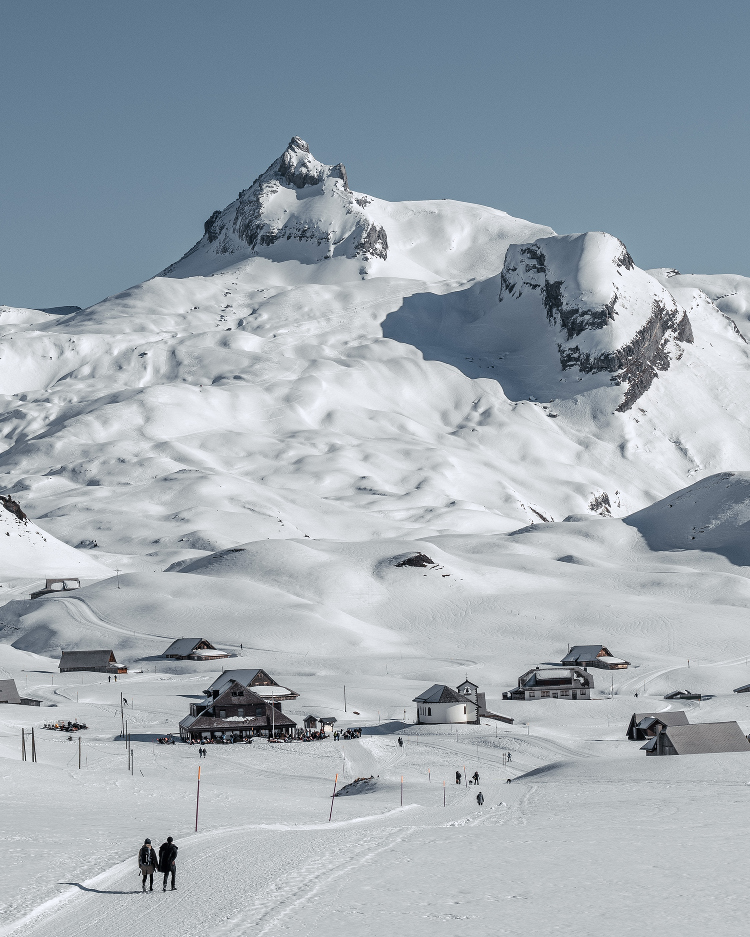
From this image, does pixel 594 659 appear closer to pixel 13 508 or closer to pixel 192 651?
pixel 192 651

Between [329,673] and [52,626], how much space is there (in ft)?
127

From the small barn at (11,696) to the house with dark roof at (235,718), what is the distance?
52.5 feet

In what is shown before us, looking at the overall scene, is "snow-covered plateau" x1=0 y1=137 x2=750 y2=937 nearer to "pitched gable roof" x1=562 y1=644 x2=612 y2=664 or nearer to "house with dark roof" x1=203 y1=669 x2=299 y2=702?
"house with dark roof" x1=203 y1=669 x2=299 y2=702

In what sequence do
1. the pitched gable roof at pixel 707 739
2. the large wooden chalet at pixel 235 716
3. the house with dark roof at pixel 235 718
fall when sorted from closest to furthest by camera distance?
1. the pitched gable roof at pixel 707 739
2. the house with dark roof at pixel 235 718
3. the large wooden chalet at pixel 235 716

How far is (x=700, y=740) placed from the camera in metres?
63.2

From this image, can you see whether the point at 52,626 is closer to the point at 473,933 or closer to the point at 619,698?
the point at 619,698

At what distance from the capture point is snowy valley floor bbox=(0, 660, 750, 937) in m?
23.8

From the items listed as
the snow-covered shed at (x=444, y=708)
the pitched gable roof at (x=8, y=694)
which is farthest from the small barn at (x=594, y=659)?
the pitched gable roof at (x=8, y=694)

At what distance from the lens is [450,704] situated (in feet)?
270

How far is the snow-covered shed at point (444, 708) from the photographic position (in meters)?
82.0

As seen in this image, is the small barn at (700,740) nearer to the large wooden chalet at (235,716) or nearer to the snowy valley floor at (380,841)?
the snowy valley floor at (380,841)

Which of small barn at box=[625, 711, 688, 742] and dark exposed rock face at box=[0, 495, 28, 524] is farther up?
dark exposed rock face at box=[0, 495, 28, 524]

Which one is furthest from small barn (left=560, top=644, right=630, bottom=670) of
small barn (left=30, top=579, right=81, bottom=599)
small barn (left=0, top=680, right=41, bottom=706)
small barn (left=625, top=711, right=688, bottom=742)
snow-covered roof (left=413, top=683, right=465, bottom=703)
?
small barn (left=30, top=579, right=81, bottom=599)

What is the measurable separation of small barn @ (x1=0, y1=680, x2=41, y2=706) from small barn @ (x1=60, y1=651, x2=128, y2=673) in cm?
1964
